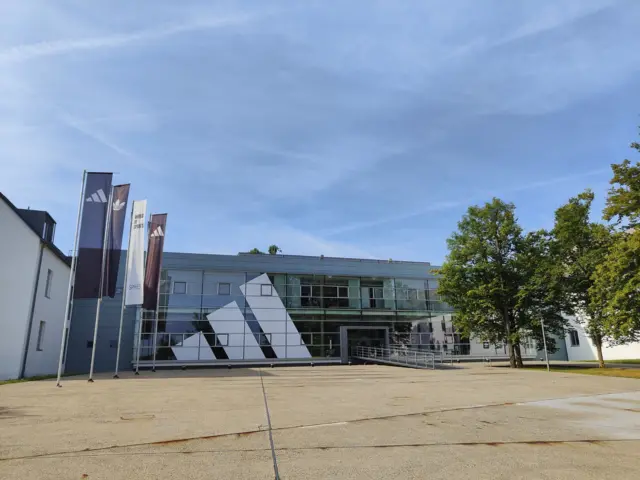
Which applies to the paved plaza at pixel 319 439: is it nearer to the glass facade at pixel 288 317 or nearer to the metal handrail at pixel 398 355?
the metal handrail at pixel 398 355

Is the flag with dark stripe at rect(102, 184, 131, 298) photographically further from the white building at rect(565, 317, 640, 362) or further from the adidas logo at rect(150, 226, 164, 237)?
the white building at rect(565, 317, 640, 362)

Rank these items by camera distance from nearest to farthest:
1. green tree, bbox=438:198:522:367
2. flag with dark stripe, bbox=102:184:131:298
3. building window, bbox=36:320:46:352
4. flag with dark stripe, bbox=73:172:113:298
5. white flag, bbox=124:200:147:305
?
flag with dark stripe, bbox=73:172:113:298
flag with dark stripe, bbox=102:184:131:298
white flag, bbox=124:200:147:305
building window, bbox=36:320:46:352
green tree, bbox=438:198:522:367

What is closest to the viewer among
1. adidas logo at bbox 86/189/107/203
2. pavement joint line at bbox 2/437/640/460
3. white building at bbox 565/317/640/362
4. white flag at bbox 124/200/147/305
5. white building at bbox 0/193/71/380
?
pavement joint line at bbox 2/437/640/460

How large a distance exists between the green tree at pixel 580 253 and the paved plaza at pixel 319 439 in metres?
17.5

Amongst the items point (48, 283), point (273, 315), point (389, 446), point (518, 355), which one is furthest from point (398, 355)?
point (389, 446)

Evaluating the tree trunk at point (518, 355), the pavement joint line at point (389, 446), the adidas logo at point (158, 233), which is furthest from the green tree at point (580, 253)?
the adidas logo at point (158, 233)

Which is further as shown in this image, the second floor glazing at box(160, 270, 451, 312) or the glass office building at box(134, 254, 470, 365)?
the second floor glazing at box(160, 270, 451, 312)

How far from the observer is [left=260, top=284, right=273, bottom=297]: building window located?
115 feet

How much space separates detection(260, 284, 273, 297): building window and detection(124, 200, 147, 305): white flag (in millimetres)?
13403

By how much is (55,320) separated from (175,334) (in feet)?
27.7

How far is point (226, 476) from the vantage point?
440 cm

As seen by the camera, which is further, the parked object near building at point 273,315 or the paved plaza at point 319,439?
the parked object near building at point 273,315

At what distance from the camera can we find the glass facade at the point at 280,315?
107 feet

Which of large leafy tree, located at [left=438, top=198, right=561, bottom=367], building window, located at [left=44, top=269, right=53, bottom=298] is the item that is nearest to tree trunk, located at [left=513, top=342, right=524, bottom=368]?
large leafy tree, located at [left=438, top=198, right=561, bottom=367]
